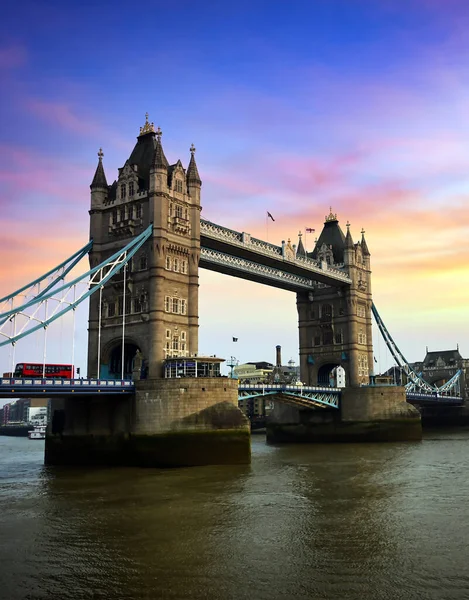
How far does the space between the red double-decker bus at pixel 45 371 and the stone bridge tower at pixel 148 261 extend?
826 cm

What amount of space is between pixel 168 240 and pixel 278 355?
106m

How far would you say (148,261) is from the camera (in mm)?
56188

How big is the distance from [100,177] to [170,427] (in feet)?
89.1

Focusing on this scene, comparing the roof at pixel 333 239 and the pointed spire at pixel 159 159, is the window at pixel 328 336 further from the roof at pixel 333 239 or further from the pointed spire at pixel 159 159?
the pointed spire at pixel 159 159

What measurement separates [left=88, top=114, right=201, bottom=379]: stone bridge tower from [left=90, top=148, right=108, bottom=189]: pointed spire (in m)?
0.11

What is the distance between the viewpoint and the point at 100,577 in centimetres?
→ 1950

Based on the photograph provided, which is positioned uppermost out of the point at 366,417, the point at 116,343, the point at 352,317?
the point at 352,317

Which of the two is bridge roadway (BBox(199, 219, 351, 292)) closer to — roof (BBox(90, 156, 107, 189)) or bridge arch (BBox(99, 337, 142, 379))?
roof (BBox(90, 156, 107, 189))

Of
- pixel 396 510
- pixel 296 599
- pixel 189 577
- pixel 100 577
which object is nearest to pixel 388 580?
pixel 296 599

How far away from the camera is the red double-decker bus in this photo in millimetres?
46375

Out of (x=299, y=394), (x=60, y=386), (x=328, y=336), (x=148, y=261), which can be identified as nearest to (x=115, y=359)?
(x=148, y=261)

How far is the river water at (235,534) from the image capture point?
60.7ft

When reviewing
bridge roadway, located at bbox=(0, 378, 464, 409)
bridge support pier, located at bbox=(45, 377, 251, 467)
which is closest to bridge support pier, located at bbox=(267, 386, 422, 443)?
bridge roadway, located at bbox=(0, 378, 464, 409)

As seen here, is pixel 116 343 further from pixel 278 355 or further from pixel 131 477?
pixel 278 355
